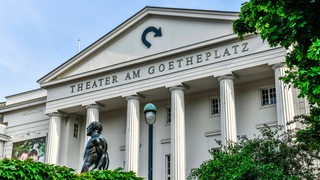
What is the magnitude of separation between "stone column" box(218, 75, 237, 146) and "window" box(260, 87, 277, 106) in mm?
2484

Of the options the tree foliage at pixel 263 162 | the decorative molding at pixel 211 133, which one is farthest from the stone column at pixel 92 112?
the tree foliage at pixel 263 162

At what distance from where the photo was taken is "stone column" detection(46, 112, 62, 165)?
32938 mm

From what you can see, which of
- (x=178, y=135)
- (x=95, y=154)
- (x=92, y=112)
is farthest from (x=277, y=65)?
(x=95, y=154)

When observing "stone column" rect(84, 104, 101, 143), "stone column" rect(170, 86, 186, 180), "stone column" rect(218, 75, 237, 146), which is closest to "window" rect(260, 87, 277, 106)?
"stone column" rect(218, 75, 237, 146)

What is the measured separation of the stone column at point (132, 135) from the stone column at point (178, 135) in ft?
9.19

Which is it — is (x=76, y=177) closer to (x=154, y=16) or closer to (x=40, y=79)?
(x=154, y=16)

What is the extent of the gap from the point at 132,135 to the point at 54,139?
6.64 meters

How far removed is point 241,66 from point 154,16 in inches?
301

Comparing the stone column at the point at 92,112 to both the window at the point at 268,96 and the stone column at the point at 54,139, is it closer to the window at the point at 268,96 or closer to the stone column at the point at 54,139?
the stone column at the point at 54,139

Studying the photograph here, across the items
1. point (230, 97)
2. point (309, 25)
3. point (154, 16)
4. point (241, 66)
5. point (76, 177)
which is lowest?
point (76, 177)

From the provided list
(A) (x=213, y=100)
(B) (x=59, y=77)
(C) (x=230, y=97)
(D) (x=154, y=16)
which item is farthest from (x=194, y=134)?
(B) (x=59, y=77)

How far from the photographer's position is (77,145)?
35.1 meters

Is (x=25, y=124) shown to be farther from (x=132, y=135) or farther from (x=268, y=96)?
(x=268, y=96)

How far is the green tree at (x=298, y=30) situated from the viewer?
977 centimetres
